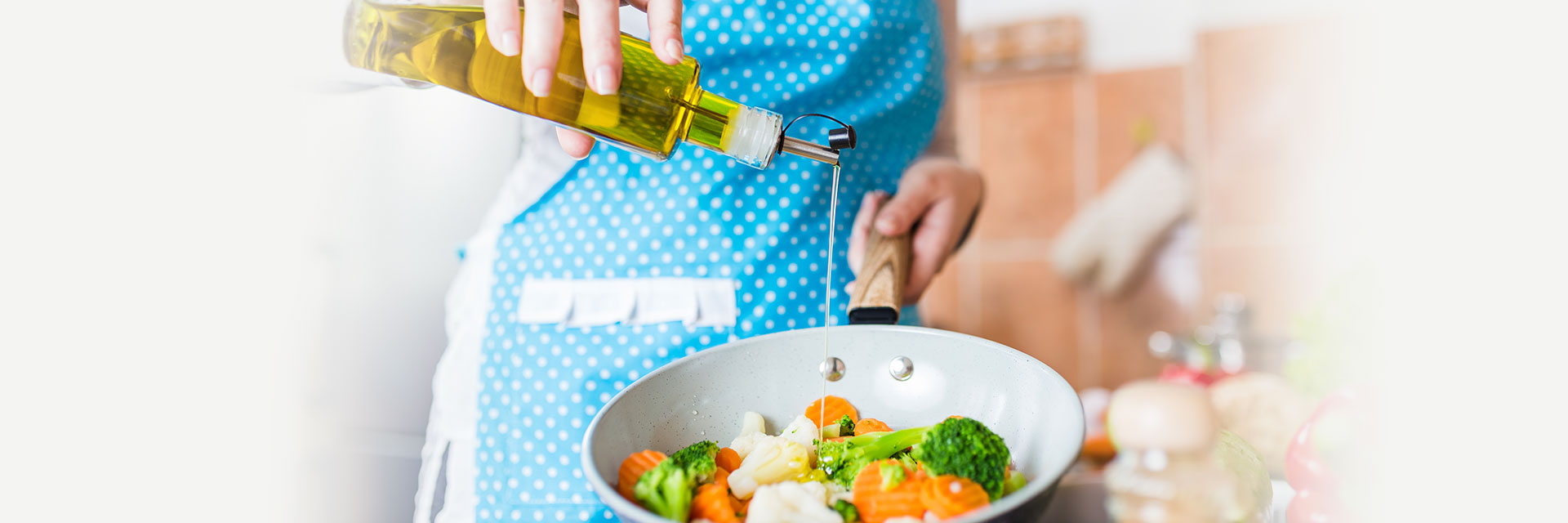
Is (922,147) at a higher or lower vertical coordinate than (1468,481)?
higher

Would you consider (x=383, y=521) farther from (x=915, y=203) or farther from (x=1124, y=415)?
(x=1124, y=415)

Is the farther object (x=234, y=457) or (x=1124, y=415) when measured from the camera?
(x=234, y=457)

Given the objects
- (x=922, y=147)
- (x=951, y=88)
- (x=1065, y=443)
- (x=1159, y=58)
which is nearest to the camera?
(x=1065, y=443)

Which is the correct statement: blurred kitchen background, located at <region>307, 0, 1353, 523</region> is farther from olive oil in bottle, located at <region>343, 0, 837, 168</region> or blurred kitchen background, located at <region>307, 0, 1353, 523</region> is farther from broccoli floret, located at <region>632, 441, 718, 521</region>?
broccoli floret, located at <region>632, 441, 718, 521</region>

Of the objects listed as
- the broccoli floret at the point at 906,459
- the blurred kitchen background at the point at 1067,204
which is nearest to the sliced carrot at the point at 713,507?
the broccoli floret at the point at 906,459

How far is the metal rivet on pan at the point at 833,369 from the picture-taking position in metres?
0.69

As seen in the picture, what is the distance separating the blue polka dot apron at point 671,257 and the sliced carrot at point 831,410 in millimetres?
206

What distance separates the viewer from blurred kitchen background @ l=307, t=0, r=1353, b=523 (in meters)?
1.45

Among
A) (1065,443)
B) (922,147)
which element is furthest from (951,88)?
(1065,443)

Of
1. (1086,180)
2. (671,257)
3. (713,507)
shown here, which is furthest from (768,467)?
(1086,180)

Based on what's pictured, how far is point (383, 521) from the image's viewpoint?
1.47 meters

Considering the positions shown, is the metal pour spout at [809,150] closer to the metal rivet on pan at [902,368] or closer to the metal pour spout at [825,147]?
the metal pour spout at [825,147]

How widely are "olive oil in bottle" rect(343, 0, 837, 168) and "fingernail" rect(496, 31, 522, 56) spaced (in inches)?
1.4

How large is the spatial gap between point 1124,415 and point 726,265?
548 millimetres
